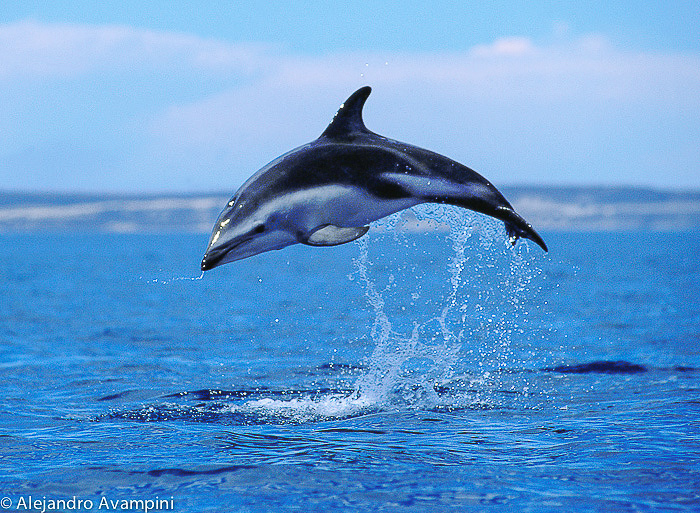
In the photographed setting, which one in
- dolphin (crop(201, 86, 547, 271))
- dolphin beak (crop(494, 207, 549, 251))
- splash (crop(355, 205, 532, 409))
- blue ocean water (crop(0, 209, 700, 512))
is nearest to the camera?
dolphin (crop(201, 86, 547, 271))

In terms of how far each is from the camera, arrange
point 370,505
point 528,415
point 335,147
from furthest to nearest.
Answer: point 528,415
point 335,147
point 370,505

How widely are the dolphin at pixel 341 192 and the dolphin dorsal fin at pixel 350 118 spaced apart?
0.01 meters

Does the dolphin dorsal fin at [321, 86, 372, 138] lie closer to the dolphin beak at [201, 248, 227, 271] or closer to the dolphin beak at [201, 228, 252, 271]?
the dolphin beak at [201, 228, 252, 271]

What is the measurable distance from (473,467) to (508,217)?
256 centimetres

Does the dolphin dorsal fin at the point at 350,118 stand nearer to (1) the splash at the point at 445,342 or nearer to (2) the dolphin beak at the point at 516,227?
(1) the splash at the point at 445,342

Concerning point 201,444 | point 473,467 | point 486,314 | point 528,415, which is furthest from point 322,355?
point 486,314

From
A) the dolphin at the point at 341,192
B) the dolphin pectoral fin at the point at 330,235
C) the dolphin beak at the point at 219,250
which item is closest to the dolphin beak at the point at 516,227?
the dolphin at the point at 341,192

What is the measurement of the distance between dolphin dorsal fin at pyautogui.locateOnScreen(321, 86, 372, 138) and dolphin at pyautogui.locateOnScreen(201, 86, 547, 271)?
0.4 inches

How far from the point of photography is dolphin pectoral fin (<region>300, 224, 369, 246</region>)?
8.15 m

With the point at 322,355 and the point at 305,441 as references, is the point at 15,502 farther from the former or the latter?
the point at 322,355

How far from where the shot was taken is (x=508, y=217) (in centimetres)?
887

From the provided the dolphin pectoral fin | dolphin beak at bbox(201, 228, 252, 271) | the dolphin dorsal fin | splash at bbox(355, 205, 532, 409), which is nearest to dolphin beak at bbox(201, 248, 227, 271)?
dolphin beak at bbox(201, 228, 252, 271)

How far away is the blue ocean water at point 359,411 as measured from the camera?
8383mm

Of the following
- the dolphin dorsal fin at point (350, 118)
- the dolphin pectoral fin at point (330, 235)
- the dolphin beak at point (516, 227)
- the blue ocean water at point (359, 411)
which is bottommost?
the blue ocean water at point (359, 411)
